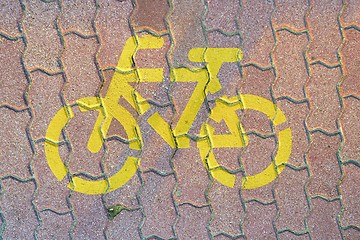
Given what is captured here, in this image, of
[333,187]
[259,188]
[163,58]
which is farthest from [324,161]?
[163,58]

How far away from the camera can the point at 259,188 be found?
2848 millimetres

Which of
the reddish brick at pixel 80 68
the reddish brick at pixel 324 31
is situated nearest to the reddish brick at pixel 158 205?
the reddish brick at pixel 80 68

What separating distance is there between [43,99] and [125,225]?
908mm

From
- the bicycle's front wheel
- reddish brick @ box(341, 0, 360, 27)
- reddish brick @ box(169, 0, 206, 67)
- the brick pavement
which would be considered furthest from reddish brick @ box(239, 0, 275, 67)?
the bicycle's front wheel

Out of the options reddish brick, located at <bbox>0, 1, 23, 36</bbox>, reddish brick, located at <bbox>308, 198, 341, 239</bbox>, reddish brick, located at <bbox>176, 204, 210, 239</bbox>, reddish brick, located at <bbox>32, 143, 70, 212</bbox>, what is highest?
reddish brick, located at <bbox>0, 1, 23, 36</bbox>

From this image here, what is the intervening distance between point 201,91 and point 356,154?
1.04 metres

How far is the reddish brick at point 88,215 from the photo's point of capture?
2.81m

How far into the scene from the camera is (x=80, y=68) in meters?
2.72

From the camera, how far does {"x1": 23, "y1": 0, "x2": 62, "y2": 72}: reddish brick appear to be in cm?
267

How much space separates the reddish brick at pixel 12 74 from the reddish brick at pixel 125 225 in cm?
89

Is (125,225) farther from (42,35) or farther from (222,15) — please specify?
(222,15)

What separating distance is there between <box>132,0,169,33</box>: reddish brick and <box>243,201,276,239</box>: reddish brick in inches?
48.4

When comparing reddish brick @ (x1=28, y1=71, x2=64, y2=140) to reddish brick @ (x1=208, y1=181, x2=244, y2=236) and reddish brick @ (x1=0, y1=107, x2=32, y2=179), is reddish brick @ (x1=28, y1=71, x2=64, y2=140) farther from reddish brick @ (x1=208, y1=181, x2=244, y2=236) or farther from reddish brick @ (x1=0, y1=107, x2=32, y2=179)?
reddish brick @ (x1=208, y1=181, x2=244, y2=236)

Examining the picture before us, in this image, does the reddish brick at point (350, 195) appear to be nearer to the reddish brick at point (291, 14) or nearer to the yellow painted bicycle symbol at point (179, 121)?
the yellow painted bicycle symbol at point (179, 121)
